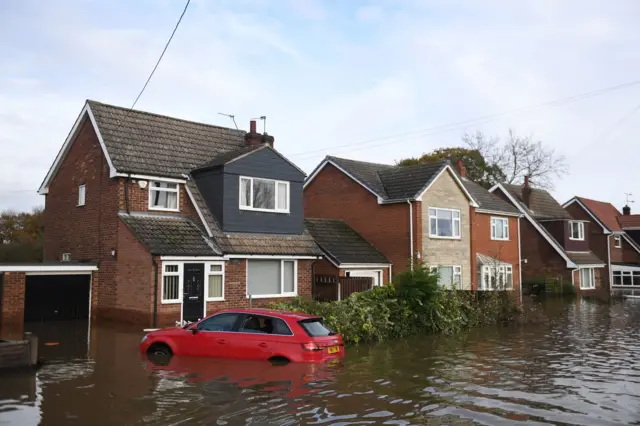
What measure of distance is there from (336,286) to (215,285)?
19.6 ft

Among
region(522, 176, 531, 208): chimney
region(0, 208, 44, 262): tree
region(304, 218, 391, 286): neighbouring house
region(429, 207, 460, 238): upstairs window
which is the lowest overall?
region(304, 218, 391, 286): neighbouring house

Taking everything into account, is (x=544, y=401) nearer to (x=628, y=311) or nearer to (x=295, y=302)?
(x=295, y=302)

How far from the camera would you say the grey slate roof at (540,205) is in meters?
48.4

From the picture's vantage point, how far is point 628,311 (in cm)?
3297

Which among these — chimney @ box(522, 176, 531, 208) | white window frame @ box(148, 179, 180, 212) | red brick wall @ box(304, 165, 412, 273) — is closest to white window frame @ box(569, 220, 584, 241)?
chimney @ box(522, 176, 531, 208)

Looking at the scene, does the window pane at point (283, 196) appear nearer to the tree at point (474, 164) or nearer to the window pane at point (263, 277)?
the window pane at point (263, 277)

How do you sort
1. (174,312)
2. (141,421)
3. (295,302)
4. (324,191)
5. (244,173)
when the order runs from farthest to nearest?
1. (324,191)
2. (244,173)
3. (174,312)
4. (295,302)
5. (141,421)

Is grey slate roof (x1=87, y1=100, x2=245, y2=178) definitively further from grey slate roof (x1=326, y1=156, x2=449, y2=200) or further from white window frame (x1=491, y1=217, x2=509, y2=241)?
white window frame (x1=491, y1=217, x2=509, y2=241)

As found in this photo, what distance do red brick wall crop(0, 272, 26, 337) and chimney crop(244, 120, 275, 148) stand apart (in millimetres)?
11663

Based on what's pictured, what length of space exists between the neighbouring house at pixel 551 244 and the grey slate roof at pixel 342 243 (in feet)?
60.1

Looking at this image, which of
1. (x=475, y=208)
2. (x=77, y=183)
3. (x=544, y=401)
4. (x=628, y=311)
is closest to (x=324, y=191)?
(x=475, y=208)

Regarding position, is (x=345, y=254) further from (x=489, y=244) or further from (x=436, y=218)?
(x=489, y=244)

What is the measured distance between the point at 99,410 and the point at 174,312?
38.2 feet

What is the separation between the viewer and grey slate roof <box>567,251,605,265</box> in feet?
154
